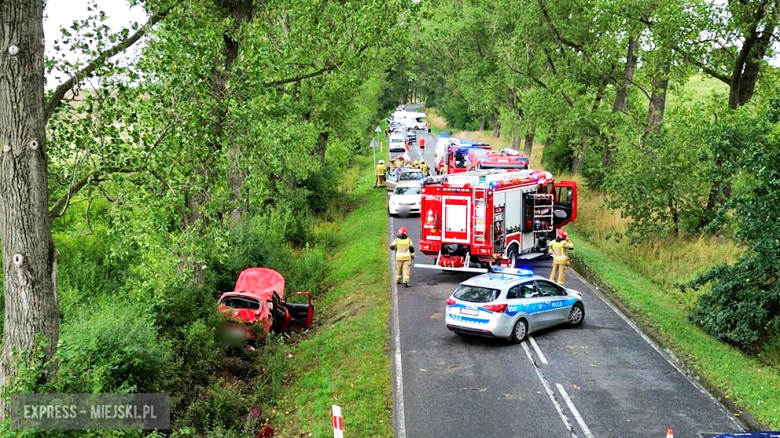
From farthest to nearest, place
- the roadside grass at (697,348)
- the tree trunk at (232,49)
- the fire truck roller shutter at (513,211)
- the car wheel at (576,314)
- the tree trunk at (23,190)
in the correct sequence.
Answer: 1. the fire truck roller shutter at (513,211)
2. the car wheel at (576,314)
3. the tree trunk at (232,49)
4. the roadside grass at (697,348)
5. the tree trunk at (23,190)

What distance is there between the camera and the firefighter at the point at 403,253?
18969 mm

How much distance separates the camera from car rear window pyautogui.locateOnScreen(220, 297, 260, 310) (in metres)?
16.3

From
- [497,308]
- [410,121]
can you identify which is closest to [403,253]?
[497,308]

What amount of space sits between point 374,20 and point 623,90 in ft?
56.6

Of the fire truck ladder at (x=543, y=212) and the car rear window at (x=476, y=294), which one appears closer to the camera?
the car rear window at (x=476, y=294)

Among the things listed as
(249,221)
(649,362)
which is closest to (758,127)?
(649,362)

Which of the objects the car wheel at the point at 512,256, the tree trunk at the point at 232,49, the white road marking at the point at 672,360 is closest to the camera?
the white road marking at the point at 672,360

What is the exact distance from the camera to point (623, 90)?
31656 millimetres

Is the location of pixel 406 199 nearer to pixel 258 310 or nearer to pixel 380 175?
pixel 380 175

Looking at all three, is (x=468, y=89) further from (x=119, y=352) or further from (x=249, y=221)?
(x=119, y=352)

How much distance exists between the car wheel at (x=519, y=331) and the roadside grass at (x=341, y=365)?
9.25 feet

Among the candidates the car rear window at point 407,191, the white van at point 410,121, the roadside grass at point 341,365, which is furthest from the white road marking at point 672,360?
the white van at point 410,121

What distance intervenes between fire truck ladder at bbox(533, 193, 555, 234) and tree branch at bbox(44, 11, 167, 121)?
14046mm

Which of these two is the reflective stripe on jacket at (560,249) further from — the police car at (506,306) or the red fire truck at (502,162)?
the red fire truck at (502,162)
